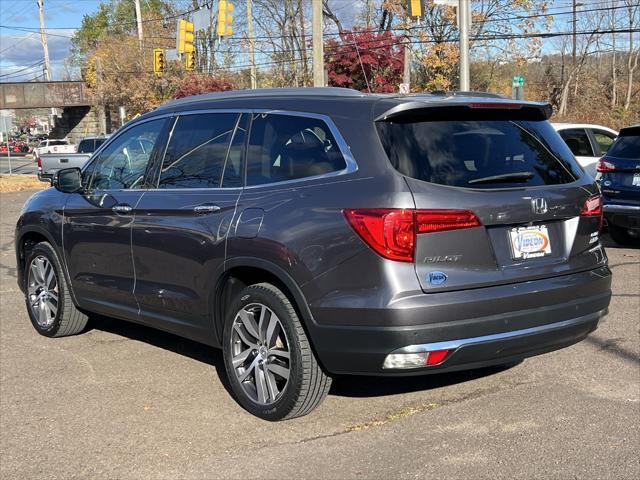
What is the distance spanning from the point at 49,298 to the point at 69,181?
112cm

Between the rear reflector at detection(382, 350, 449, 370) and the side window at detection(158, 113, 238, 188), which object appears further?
the side window at detection(158, 113, 238, 188)

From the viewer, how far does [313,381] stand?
3.90m

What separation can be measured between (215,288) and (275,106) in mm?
1187

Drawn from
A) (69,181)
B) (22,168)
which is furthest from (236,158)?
(22,168)

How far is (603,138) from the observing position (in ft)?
42.3

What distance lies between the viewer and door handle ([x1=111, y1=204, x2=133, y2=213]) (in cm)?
494

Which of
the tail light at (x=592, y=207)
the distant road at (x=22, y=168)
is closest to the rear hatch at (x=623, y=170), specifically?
the tail light at (x=592, y=207)

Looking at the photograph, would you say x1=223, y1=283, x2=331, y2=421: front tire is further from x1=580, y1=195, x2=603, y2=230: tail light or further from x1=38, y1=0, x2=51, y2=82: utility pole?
x1=38, y1=0, x2=51, y2=82: utility pole

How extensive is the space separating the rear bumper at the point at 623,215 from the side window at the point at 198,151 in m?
6.56

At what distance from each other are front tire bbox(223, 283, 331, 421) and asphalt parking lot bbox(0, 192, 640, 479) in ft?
0.48

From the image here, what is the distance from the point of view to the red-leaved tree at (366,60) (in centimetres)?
3478

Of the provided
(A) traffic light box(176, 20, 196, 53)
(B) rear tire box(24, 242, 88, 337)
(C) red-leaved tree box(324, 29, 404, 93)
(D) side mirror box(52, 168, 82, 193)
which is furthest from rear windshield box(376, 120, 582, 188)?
(C) red-leaved tree box(324, 29, 404, 93)

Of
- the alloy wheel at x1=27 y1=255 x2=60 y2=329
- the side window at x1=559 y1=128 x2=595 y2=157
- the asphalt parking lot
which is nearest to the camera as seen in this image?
the asphalt parking lot

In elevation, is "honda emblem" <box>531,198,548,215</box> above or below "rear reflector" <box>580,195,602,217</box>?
above
